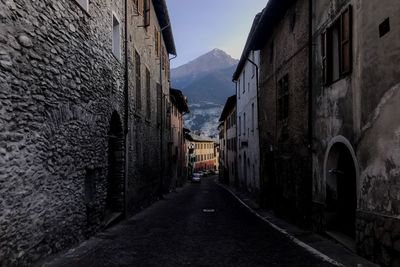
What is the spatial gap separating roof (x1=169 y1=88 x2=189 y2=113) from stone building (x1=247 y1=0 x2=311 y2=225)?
16183 millimetres

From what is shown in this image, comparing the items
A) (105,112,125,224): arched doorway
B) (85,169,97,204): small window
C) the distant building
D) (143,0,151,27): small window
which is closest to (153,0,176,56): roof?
(143,0,151,27): small window

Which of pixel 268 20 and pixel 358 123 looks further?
pixel 268 20

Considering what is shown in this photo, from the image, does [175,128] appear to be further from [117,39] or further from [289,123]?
[117,39]

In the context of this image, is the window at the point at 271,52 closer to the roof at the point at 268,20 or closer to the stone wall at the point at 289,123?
the stone wall at the point at 289,123

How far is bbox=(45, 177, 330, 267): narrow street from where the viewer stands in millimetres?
7586

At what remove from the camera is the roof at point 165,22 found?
2213cm

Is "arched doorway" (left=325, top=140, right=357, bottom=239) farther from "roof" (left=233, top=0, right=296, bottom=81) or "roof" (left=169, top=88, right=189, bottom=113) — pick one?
"roof" (left=169, top=88, right=189, bottom=113)

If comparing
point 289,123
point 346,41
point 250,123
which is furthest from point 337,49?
point 250,123

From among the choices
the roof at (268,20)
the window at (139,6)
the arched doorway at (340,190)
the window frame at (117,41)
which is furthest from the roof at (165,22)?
the arched doorway at (340,190)

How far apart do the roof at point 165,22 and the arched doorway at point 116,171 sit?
32.6 feet

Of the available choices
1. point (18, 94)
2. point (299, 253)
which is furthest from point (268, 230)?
point (18, 94)

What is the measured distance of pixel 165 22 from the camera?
25031mm

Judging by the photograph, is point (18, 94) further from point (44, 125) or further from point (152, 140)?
point (152, 140)

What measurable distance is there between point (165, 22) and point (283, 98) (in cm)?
1181
